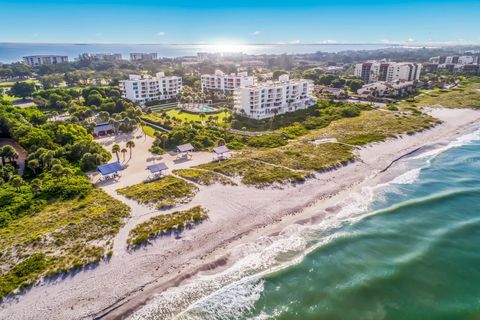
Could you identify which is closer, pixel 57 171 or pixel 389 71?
pixel 57 171

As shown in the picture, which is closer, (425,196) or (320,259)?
(320,259)

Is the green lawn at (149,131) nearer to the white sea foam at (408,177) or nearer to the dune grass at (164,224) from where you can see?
the dune grass at (164,224)

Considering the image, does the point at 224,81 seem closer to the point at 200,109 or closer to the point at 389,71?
the point at 200,109

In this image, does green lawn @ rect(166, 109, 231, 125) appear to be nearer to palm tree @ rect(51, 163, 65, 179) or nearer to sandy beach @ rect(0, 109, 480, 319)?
sandy beach @ rect(0, 109, 480, 319)

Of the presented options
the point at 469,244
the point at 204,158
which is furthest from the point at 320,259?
the point at 204,158

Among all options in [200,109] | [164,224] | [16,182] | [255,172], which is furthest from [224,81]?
[164,224]

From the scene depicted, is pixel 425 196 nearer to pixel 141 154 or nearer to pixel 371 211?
pixel 371 211
